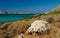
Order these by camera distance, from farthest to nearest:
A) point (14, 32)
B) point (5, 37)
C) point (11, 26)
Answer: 1. point (11, 26)
2. point (14, 32)
3. point (5, 37)

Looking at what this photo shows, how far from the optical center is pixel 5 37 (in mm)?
14922

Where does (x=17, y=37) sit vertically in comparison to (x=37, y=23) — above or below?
below

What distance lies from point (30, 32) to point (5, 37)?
207cm

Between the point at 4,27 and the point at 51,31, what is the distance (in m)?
4.80

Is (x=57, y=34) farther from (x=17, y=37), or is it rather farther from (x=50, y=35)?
(x=17, y=37)

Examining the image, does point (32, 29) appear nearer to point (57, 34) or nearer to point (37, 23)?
point (37, 23)

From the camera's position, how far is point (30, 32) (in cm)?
1568

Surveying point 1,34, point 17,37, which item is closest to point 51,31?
point 17,37

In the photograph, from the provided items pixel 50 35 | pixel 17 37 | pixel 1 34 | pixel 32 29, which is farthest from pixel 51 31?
pixel 1 34

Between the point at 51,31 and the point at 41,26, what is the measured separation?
0.89 metres

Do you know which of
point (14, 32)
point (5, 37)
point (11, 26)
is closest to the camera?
point (5, 37)

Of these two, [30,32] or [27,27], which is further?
[27,27]

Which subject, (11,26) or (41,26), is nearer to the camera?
(41,26)

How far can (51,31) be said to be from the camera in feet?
51.0
